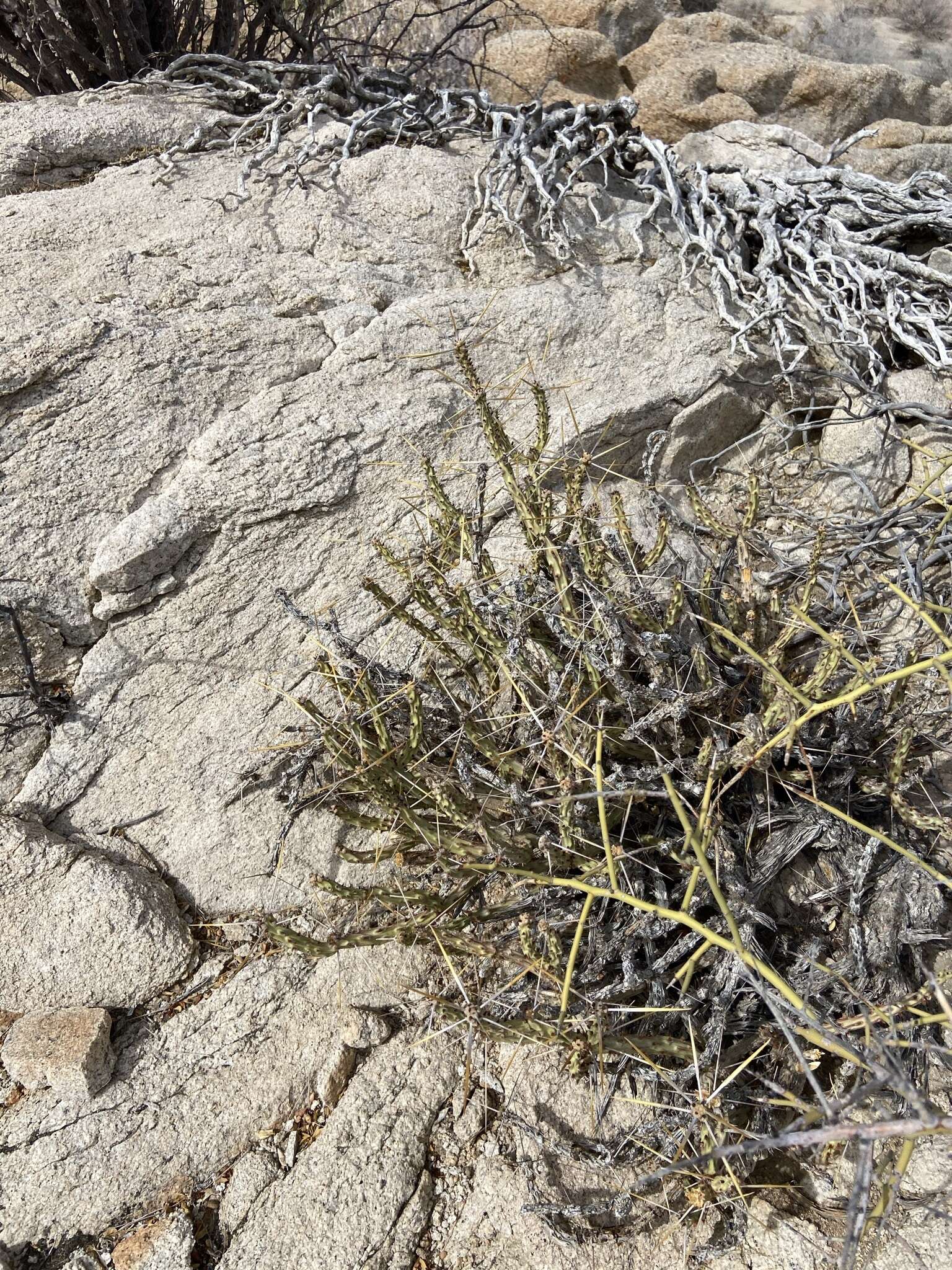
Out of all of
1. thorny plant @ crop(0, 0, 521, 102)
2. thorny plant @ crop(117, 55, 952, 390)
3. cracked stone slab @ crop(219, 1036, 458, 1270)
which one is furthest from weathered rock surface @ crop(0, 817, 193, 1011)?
thorny plant @ crop(0, 0, 521, 102)

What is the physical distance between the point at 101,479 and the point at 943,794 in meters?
2.13

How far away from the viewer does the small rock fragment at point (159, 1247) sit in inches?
63.7

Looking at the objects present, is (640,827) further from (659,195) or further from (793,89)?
(793,89)

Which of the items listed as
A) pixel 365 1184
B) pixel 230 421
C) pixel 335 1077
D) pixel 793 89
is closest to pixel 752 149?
pixel 230 421

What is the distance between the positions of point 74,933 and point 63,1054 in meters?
0.24

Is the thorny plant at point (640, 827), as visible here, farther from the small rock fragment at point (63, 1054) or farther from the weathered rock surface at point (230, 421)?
the small rock fragment at point (63, 1054)

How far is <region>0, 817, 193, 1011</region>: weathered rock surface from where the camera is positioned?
1.89 metres

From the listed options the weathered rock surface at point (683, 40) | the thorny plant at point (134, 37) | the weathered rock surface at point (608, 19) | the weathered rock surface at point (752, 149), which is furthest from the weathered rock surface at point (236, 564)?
the weathered rock surface at point (608, 19)

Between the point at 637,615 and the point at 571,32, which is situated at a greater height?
the point at 571,32

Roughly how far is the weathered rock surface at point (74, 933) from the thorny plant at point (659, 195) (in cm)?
188

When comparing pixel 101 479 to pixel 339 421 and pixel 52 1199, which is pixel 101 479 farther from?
pixel 52 1199

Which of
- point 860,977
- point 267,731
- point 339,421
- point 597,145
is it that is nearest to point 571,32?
point 597,145

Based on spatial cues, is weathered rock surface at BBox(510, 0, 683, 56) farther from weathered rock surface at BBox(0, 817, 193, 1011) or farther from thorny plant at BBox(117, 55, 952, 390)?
weathered rock surface at BBox(0, 817, 193, 1011)

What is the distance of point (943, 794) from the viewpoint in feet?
6.68
